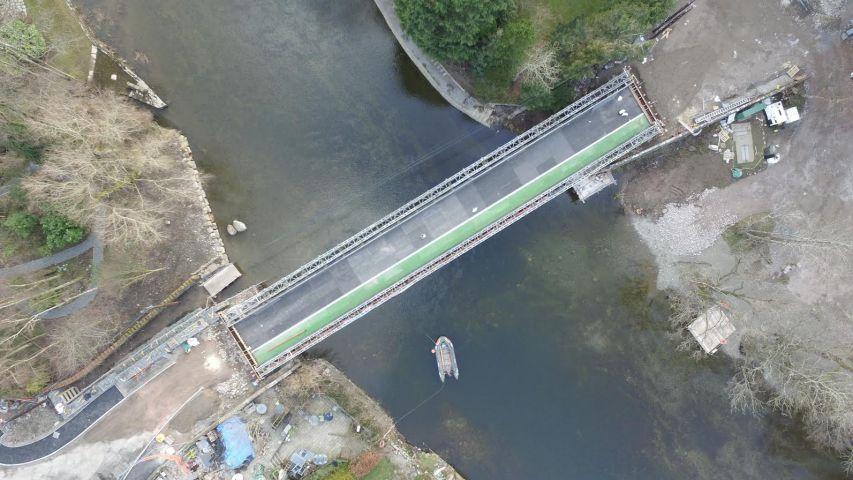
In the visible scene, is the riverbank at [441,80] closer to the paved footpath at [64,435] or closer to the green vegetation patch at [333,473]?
the green vegetation patch at [333,473]

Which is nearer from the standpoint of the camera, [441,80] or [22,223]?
[22,223]

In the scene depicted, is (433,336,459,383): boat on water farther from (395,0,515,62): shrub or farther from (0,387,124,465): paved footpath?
(0,387,124,465): paved footpath

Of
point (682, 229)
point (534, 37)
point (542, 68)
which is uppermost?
point (534, 37)

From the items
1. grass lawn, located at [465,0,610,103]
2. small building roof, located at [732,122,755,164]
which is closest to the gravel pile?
small building roof, located at [732,122,755,164]

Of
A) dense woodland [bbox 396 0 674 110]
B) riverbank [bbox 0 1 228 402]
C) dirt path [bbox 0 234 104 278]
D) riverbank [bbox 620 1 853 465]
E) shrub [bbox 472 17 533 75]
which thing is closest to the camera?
dense woodland [bbox 396 0 674 110]

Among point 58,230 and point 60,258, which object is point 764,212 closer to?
point 58,230

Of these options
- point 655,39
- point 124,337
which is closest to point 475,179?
point 655,39

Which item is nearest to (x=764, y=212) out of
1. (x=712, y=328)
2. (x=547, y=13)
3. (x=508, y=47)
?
(x=712, y=328)
